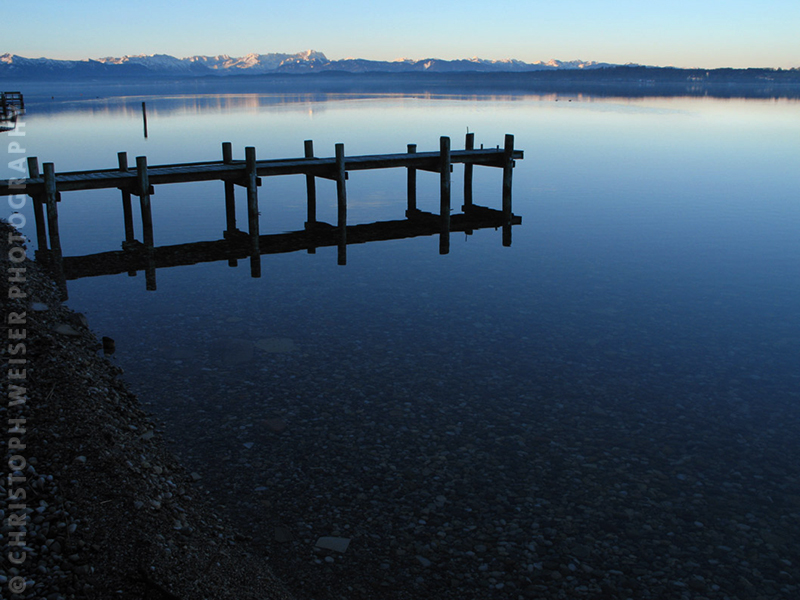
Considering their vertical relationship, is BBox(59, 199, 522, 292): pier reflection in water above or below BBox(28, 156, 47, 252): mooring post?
below

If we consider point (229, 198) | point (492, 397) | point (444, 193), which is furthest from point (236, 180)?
point (492, 397)

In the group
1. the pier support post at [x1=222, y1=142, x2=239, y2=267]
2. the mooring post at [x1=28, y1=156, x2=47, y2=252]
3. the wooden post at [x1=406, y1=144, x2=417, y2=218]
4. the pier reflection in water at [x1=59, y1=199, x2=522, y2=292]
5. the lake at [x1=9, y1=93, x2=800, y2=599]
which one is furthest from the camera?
the wooden post at [x1=406, y1=144, x2=417, y2=218]

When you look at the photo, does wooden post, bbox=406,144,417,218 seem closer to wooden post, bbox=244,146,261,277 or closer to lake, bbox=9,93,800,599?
lake, bbox=9,93,800,599

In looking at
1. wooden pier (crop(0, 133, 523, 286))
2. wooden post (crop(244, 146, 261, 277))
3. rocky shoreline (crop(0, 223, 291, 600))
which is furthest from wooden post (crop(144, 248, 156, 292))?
rocky shoreline (crop(0, 223, 291, 600))

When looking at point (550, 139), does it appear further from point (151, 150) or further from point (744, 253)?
point (744, 253)

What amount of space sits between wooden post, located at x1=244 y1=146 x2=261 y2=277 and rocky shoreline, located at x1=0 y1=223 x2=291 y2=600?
810cm

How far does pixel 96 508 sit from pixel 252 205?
1258cm

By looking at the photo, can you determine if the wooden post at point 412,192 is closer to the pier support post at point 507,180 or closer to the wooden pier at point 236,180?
the wooden pier at point 236,180

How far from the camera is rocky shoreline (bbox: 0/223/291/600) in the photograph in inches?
221

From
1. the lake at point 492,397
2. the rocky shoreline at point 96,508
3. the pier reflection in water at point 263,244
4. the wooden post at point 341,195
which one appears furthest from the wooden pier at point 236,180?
the rocky shoreline at point 96,508

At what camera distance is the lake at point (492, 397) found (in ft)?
23.6

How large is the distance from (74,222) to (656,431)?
19.9 metres

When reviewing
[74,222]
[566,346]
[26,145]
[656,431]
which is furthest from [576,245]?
[26,145]

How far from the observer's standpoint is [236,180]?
1966cm
